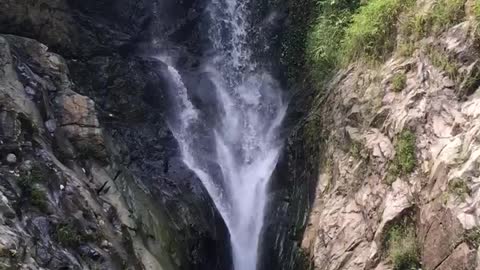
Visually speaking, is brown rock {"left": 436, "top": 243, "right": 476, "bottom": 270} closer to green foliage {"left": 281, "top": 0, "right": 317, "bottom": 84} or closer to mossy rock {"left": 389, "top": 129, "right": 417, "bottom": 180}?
mossy rock {"left": 389, "top": 129, "right": 417, "bottom": 180}

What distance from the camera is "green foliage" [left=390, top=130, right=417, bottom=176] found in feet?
30.3

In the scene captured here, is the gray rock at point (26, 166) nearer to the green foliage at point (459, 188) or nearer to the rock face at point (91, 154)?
the rock face at point (91, 154)

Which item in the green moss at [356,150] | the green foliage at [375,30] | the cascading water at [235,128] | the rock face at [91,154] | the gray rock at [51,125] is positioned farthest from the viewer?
the cascading water at [235,128]

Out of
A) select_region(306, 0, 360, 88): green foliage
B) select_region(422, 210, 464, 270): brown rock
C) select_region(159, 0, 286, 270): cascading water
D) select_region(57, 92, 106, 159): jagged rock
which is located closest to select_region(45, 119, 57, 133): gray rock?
select_region(57, 92, 106, 159): jagged rock

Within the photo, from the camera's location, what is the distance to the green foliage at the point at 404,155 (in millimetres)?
9243

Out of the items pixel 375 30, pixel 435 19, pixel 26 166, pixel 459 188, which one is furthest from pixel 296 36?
pixel 26 166

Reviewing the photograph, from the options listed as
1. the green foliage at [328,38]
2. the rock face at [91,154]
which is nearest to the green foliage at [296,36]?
the green foliage at [328,38]

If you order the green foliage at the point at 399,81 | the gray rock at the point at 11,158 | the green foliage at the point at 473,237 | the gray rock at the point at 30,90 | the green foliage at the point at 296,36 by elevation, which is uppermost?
the green foliage at the point at 296,36

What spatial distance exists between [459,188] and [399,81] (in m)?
2.93

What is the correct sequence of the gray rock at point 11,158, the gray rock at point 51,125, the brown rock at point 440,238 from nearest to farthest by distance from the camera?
the brown rock at point 440,238
the gray rock at point 11,158
the gray rock at point 51,125

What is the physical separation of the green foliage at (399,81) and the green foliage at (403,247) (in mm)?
2731

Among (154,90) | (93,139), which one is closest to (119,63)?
(154,90)

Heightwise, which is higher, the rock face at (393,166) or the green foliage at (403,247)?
the rock face at (393,166)

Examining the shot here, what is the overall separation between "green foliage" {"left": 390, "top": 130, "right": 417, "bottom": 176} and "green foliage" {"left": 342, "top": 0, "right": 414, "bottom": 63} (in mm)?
2294
